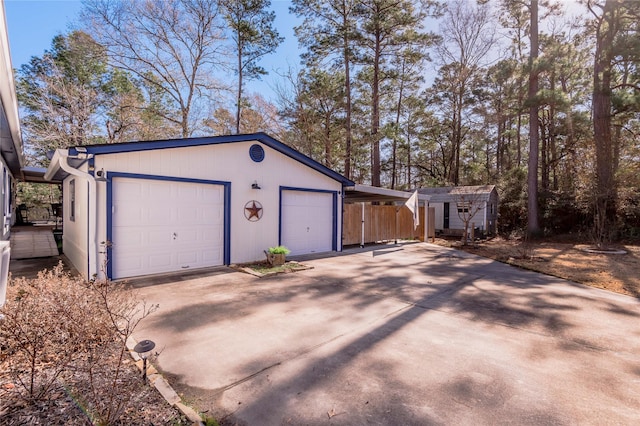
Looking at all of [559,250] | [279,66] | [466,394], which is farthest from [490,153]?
[466,394]

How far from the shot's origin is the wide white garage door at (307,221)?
9.58 meters

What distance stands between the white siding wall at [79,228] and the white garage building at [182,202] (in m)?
0.02

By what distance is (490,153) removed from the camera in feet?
92.6

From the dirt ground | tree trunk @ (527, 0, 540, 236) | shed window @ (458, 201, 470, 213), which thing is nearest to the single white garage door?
the dirt ground

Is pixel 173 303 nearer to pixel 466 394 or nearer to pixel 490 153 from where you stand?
pixel 466 394

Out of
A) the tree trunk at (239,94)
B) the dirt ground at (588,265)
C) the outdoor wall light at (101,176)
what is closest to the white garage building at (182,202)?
the outdoor wall light at (101,176)

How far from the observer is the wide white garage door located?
31.4 feet

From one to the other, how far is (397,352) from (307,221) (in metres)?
7.04

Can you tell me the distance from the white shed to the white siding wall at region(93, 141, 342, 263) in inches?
445

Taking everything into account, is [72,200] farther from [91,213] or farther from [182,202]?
[182,202]

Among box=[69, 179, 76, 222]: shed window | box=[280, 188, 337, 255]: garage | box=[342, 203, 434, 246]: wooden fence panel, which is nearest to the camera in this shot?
box=[69, 179, 76, 222]: shed window

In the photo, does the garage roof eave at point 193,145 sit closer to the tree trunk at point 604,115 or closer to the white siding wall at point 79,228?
the white siding wall at point 79,228

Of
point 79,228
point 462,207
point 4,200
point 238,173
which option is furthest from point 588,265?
point 4,200

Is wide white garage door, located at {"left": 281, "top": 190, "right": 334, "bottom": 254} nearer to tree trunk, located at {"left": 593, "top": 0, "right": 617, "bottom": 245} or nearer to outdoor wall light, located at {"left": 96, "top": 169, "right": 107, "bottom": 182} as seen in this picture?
outdoor wall light, located at {"left": 96, "top": 169, "right": 107, "bottom": 182}
